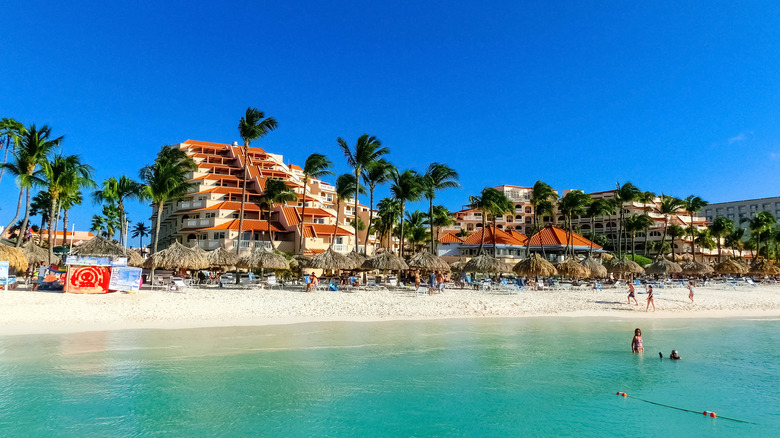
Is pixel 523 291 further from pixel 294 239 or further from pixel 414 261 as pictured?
pixel 294 239

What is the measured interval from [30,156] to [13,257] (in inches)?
290

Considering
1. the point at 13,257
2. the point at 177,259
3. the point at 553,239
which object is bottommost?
the point at 13,257

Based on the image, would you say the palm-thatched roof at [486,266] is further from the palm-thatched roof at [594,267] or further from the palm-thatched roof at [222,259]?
the palm-thatched roof at [222,259]

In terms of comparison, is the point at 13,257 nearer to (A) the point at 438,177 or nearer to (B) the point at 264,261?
(B) the point at 264,261

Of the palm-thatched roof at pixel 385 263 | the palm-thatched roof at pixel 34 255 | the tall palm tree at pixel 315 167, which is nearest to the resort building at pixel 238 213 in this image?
the tall palm tree at pixel 315 167

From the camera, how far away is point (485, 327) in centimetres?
1845

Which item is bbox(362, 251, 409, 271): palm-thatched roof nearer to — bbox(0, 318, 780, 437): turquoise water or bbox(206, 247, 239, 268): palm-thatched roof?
bbox(206, 247, 239, 268): palm-thatched roof

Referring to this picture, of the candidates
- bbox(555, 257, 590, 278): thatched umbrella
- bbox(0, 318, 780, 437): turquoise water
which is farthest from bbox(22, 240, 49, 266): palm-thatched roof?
bbox(555, 257, 590, 278): thatched umbrella

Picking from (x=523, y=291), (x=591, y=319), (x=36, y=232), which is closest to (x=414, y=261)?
(x=523, y=291)

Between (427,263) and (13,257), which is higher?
(427,263)

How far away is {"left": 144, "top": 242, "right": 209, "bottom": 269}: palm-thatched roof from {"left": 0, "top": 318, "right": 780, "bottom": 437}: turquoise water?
9.60 metres

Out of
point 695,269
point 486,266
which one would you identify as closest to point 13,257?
point 486,266

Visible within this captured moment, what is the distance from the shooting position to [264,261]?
2673 cm

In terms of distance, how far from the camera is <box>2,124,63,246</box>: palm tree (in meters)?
25.5
